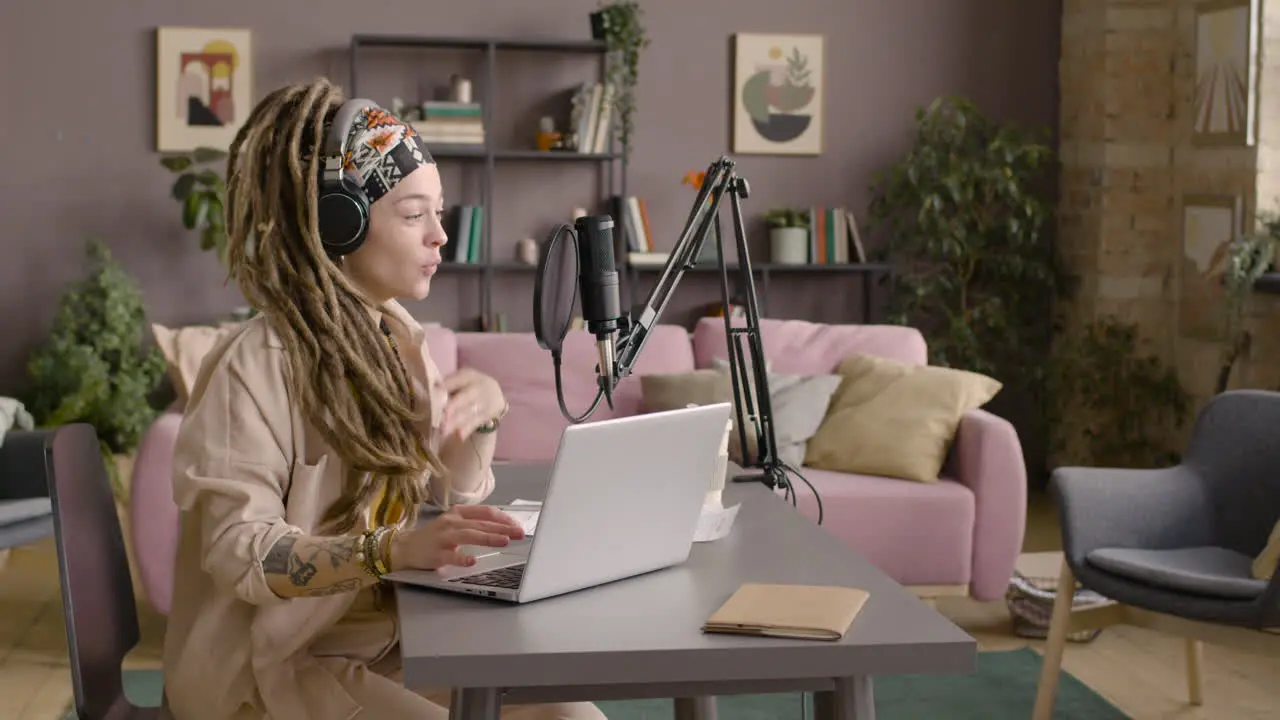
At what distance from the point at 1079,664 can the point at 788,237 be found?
260cm

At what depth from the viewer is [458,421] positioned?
1797 millimetres

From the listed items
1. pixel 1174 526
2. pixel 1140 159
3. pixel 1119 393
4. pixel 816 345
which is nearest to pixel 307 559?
pixel 1174 526

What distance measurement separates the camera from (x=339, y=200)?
5.40 feet

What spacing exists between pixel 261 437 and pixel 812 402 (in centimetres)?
302

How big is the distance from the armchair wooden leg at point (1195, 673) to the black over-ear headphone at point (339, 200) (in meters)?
2.66

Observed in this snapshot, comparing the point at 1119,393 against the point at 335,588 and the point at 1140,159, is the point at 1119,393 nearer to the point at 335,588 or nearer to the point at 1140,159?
the point at 1140,159

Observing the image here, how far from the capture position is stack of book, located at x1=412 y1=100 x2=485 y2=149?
5.90m

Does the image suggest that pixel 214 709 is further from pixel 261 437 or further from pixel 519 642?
pixel 519 642

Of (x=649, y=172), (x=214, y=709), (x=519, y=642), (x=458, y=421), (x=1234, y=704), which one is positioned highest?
(x=649, y=172)

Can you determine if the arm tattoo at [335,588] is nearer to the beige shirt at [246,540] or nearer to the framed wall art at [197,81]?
the beige shirt at [246,540]

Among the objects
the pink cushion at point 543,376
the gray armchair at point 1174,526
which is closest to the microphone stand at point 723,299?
the gray armchair at point 1174,526

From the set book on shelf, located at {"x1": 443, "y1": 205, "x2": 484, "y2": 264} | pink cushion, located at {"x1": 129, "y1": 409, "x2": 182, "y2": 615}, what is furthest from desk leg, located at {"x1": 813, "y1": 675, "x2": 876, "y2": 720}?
book on shelf, located at {"x1": 443, "y1": 205, "x2": 484, "y2": 264}

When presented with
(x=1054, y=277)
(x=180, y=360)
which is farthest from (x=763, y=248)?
(x=180, y=360)

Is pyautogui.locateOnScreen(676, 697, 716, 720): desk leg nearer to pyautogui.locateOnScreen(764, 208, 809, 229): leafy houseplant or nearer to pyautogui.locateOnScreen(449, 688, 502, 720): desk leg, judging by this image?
pyautogui.locateOnScreen(449, 688, 502, 720): desk leg
